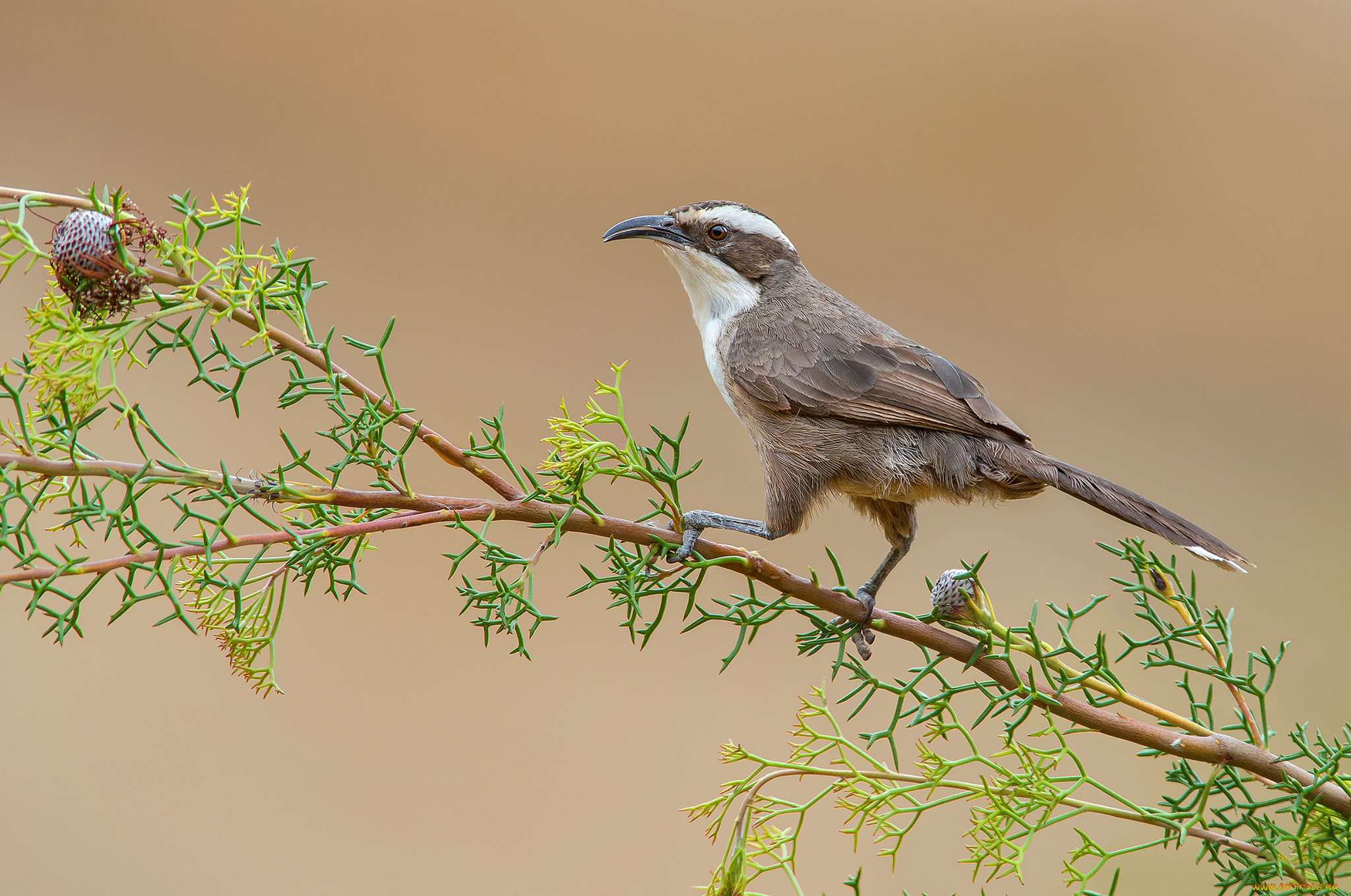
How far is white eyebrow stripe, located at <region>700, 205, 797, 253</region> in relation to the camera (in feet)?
8.38

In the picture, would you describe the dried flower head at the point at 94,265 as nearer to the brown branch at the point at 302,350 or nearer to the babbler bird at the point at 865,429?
the brown branch at the point at 302,350

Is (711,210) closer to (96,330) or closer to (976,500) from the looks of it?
(976,500)

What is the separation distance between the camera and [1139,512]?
172 centimetres

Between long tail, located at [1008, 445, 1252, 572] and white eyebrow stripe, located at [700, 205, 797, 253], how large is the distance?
3.61 feet

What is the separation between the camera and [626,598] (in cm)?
111

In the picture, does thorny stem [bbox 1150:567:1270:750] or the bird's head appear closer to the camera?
thorny stem [bbox 1150:567:1270:750]

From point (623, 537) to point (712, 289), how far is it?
63.6 inches

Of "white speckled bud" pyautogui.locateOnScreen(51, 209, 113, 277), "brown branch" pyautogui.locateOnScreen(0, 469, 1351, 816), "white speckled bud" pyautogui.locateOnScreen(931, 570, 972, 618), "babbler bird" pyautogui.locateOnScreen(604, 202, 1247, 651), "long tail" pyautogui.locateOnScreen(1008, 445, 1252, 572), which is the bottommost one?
"brown branch" pyautogui.locateOnScreen(0, 469, 1351, 816)

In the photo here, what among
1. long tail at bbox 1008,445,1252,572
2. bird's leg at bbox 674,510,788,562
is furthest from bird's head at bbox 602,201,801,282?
long tail at bbox 1008,445,1252,572

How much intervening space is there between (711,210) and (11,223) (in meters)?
1.86

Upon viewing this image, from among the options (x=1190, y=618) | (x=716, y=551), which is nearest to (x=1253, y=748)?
(x=1190, y=618)

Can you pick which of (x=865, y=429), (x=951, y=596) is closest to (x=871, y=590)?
(x=865, y=429)

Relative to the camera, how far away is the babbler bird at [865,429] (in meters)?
1.89

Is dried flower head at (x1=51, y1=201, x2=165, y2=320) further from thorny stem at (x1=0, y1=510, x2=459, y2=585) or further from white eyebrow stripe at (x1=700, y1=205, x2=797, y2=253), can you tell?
white eyebrow stripe at (x1=700, y1=205, x2=797, y2=253)
